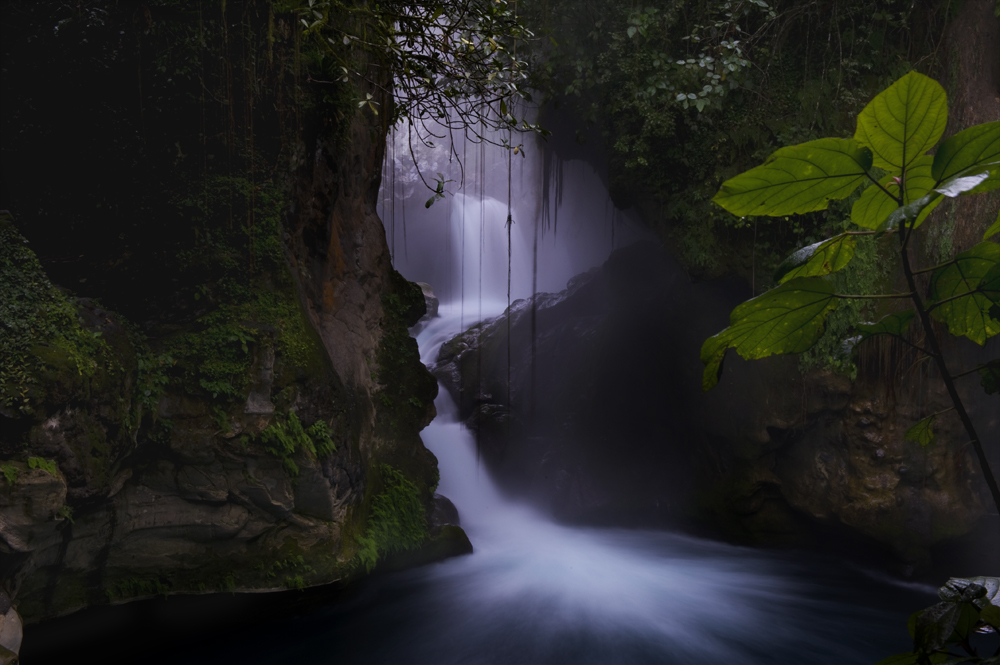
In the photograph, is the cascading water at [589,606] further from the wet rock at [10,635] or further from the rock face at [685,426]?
the wet rock at [10,635]

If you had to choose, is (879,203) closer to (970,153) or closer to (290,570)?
(970,153)

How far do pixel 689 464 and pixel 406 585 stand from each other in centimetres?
405

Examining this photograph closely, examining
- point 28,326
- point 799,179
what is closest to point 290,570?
point 28,326

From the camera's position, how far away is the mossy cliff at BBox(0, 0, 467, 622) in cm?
385

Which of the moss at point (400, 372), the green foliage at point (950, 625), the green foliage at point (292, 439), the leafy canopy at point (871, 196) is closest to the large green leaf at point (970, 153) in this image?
the leafy canopy at point (871, 196)

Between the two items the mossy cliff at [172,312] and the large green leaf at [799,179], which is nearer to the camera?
the large green leaf at [799,179]

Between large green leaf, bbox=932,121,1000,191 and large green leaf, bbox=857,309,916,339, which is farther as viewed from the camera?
large green leaf, bbox=857,309,916,339

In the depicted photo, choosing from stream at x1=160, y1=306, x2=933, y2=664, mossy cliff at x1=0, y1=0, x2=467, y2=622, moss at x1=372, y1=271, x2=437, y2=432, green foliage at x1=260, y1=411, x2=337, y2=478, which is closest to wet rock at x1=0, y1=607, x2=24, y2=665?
mossy cliff at x1=0, y1=0, x2=467, y2=622

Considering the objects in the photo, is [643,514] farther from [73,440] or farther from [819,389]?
[73,440]

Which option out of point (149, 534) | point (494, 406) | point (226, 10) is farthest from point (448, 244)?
point (149, 534)

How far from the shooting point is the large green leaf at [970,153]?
811 millimetres

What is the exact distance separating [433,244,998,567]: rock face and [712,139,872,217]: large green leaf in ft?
19.7

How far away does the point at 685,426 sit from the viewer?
25.2ft

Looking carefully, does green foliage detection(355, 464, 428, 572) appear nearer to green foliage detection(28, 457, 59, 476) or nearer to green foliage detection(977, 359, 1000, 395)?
green foliage detection(28, 457, 59, 476)
